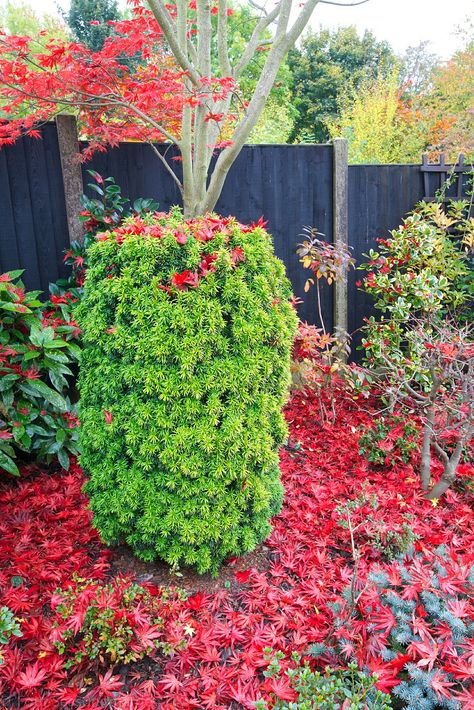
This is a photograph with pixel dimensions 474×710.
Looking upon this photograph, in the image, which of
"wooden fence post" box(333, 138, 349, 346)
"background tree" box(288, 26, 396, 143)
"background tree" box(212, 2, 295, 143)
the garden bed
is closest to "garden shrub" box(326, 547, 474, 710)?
the garden bed

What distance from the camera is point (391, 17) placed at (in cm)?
1584

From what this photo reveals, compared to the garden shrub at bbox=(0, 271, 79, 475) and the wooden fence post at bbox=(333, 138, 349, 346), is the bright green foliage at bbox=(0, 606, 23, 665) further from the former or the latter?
the wooden fence post at bbox=(333, 138, 349, 346)

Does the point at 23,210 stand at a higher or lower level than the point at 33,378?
higher

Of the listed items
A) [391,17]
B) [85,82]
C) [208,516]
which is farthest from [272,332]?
[391,17]

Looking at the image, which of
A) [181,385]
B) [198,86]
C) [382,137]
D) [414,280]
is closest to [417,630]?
[181,385]

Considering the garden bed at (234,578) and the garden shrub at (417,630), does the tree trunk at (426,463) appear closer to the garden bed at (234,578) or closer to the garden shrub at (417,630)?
the garden bed at (234,578)

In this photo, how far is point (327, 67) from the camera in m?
17.0

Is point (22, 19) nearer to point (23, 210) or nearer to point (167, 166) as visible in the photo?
point (23, 210)

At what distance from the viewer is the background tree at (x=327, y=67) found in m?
16.8

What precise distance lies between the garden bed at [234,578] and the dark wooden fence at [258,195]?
1.61 m

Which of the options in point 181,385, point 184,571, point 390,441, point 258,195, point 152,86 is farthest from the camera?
point 258,195

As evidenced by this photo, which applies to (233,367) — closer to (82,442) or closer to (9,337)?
(82,442)

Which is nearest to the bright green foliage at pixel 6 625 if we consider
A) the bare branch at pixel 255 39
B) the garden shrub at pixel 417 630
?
the garden shrub at pixel 417 630

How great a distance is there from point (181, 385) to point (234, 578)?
912mm
